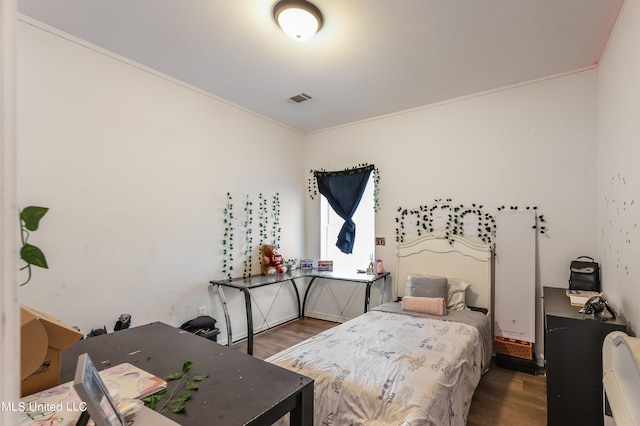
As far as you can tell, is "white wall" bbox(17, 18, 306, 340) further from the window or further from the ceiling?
the window

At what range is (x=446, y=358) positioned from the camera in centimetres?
199

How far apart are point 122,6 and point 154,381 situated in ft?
7.40

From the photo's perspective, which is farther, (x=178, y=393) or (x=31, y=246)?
(x=31, y=246)

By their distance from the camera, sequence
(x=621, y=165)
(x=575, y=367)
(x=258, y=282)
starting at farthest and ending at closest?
(x=258, y=282) < (x=621, y=165) < (x=575, y=367)

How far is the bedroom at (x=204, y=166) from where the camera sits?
7.06 ft

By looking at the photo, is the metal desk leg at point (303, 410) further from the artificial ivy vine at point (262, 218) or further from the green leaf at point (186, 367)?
the artificial ivy vine at point (262, 218)

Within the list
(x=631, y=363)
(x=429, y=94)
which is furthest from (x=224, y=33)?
(x=631, y=363)

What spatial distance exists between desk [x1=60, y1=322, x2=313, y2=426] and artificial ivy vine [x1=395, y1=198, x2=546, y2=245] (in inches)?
109

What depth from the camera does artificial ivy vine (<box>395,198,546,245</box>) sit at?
10.4 feet

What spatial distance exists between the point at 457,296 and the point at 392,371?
158cm

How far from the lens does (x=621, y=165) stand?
80.0 inches

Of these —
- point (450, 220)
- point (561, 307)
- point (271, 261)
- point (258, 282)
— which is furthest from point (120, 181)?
point (561, 307)

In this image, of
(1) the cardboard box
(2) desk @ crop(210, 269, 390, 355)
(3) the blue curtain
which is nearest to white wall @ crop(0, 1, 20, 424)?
(1) the cardboard box

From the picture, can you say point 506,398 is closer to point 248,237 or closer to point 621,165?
point 621,165
